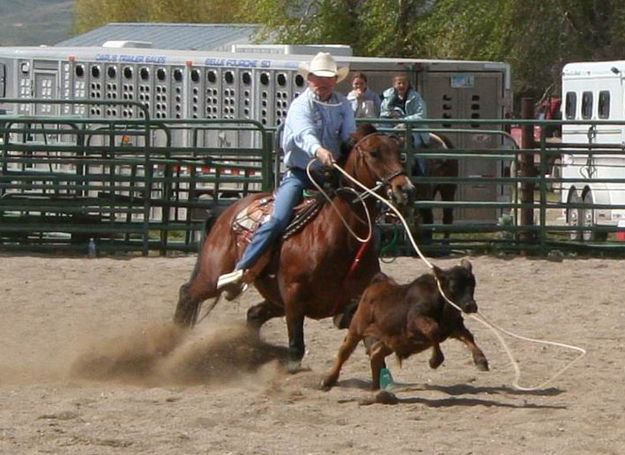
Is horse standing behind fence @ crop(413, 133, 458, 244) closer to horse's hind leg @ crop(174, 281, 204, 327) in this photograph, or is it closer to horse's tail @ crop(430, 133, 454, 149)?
horse's tail @ crop(430, 133, 454, 149)

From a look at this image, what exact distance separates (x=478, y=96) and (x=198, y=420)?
10.6 meters

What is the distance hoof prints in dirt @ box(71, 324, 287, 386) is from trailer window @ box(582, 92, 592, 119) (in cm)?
1154

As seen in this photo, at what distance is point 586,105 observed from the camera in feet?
64.7

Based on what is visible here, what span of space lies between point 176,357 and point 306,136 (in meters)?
1.60

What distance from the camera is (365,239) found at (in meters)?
7.84

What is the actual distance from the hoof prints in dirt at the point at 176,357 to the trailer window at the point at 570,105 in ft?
39.6

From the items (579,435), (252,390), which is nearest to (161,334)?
(252,390)

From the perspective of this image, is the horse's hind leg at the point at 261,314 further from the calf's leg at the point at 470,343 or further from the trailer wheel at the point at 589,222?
the trailer wheel at the point at 589,222

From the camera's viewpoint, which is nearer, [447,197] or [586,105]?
[447,197]

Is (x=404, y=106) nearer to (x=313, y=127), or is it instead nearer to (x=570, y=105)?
(x=570, y=105)

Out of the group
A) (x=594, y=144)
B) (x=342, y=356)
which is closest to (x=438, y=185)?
(x=594, y=144)

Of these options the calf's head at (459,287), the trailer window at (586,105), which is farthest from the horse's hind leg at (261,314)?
the trailer window at (586,105)

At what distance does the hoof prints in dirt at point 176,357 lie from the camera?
8.45 metres

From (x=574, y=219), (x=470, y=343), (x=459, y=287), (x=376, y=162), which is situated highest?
(x=376, y=162)
